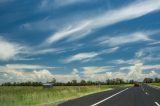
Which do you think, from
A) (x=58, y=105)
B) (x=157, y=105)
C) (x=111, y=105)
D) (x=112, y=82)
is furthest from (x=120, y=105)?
(x=112, y=82)

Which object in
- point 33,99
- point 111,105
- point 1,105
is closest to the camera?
point 1,105

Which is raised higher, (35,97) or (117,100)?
(35,97)

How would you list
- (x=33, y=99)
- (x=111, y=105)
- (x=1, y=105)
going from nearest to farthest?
(x=1, y=105) < (x=111, y=105) < (x=33, y=99)

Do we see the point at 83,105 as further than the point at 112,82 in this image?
No

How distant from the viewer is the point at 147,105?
738 inches

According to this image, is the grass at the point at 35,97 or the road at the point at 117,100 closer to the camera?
the road at the point at 117,100

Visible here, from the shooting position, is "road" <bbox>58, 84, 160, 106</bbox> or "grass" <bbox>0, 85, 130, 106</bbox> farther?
"grass" <bbox>0, 85, 130, 106</bbox>

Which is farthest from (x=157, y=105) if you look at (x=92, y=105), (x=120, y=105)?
(x=92, y=105)

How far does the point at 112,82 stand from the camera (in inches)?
7397

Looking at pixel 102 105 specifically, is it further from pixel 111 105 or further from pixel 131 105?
pixel 131 105

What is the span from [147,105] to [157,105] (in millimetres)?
619

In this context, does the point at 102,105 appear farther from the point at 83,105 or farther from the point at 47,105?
the point at 47,105

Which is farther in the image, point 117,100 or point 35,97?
point 35,97

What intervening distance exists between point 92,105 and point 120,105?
5.53ft
